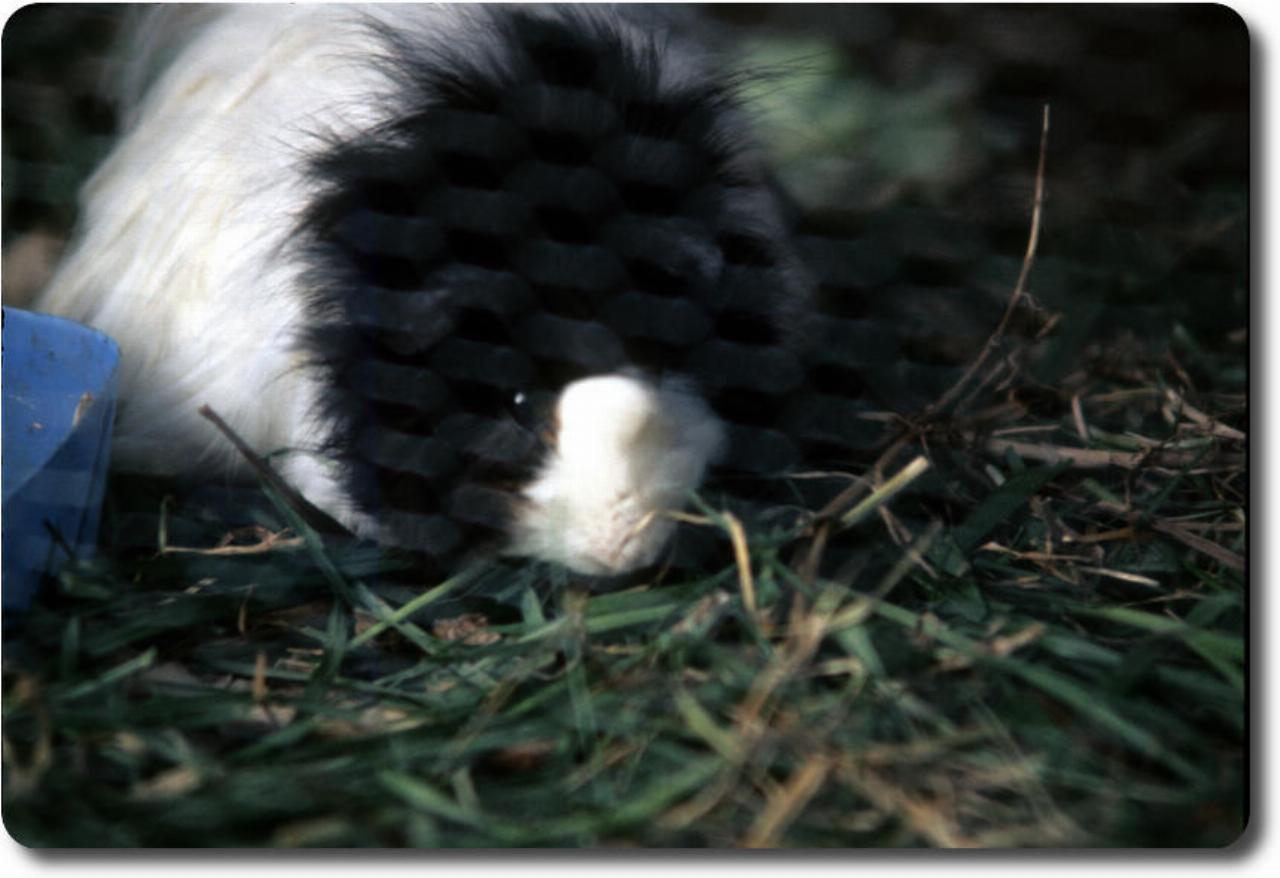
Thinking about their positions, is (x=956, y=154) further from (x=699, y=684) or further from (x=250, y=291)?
(x=699, y=684)

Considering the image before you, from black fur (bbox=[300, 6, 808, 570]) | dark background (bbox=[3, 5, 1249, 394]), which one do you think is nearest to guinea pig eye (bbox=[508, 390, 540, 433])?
black fur (bbox=[300, 6, 808, 570])

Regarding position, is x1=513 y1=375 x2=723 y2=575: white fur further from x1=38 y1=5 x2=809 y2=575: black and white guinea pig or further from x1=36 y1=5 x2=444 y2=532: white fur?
x1=36 y1=5 x2=444 y2=532: white fur

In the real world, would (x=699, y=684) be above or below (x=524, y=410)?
below

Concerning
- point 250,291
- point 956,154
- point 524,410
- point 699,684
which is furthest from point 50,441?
point 956,154

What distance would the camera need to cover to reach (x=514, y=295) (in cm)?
74

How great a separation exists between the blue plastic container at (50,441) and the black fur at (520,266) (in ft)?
0.52

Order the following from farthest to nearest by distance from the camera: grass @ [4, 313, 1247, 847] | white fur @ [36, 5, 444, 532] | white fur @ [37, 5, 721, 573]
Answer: white fur @ [36, 5, 444, 532], white fur @ [37, 5, 721, 573], grass @ [4, 313, 1247, 847]

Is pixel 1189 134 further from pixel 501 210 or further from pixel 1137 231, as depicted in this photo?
pixel 501 210

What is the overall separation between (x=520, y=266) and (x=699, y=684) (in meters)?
0.25

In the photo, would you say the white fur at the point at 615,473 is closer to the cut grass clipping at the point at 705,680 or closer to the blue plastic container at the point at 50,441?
the cut grass clipping at the point at 705,680

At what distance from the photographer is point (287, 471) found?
3.13 feet

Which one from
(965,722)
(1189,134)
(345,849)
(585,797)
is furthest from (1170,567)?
(1189,134)

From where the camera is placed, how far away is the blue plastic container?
0.80 m

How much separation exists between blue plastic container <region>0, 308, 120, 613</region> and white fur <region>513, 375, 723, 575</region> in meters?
0.29
